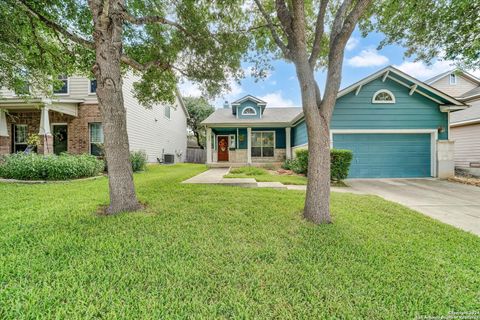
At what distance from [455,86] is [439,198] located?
14.7 meters

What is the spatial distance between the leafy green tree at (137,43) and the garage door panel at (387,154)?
6429 millimetres

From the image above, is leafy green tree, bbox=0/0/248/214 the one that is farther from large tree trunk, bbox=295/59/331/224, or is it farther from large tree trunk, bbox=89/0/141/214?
large tree trunk, bbox=295/59/331/224

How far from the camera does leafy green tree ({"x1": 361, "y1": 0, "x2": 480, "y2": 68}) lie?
555cm

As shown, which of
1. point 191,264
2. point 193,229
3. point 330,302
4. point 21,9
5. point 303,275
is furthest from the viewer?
point 21,9

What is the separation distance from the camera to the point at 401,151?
32.0 feet

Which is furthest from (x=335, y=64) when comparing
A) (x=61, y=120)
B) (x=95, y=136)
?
(x=61, y=120)

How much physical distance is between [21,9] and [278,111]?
1378cm

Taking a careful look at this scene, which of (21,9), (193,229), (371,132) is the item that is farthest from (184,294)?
(371,132)

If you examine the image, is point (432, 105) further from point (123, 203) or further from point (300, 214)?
point (123, 203)

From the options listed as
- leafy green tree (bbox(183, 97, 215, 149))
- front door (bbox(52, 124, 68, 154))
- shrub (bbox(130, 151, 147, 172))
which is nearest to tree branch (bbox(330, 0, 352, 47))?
shrub (bbox(130, 151, 147, 172))

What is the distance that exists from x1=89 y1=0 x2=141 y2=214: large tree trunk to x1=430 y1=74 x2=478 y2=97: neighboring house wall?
65.1ft

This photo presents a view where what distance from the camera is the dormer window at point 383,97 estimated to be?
32.0 ft

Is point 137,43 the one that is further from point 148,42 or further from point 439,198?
point 439,198

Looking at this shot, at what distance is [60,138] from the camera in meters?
11.9
